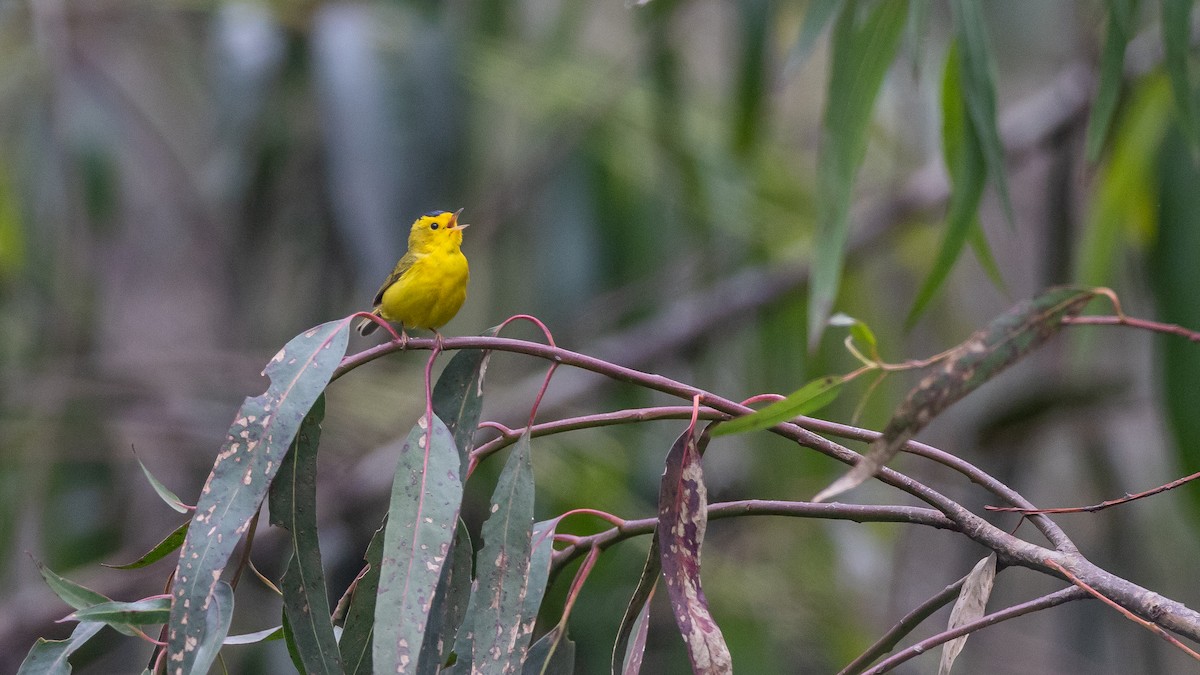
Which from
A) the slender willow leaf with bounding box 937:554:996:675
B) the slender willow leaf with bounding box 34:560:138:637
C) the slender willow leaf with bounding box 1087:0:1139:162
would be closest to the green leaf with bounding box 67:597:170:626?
the slender willow leaf with bounding box 34:560:138:637

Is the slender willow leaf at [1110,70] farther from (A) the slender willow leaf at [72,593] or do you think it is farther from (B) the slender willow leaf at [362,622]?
(A) the slender willow leaf at [72,593]

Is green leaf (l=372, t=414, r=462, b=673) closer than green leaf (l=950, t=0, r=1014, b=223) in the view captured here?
Yes

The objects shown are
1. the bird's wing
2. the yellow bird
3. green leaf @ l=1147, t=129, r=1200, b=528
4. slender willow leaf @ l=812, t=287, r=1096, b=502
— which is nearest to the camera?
slender willow leaf @ l=812, t=287, r=1096, b=502

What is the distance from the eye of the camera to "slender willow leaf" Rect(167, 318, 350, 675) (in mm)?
1409

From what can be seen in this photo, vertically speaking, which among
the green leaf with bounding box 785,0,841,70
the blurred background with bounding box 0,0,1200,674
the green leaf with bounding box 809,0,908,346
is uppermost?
the green leaf with bounding box 785,0,841,70

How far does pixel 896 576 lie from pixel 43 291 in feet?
14.3

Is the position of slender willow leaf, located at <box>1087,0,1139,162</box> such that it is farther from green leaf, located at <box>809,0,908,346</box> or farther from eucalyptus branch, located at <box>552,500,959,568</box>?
eucalyptus branch, located at <box>552,500,959,568</box>

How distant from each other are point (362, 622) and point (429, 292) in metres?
1.25

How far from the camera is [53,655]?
1.62m

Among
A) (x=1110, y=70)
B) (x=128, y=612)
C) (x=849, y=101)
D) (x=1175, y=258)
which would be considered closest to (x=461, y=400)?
(x=128, y=612)

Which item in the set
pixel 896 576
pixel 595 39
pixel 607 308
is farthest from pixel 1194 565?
pixel 595 39

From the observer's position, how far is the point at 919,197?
16.8 ft

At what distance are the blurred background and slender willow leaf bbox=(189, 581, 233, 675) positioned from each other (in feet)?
9.93

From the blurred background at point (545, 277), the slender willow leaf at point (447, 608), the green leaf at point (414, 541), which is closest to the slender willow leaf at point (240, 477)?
the green leaf at point (414, 541)
